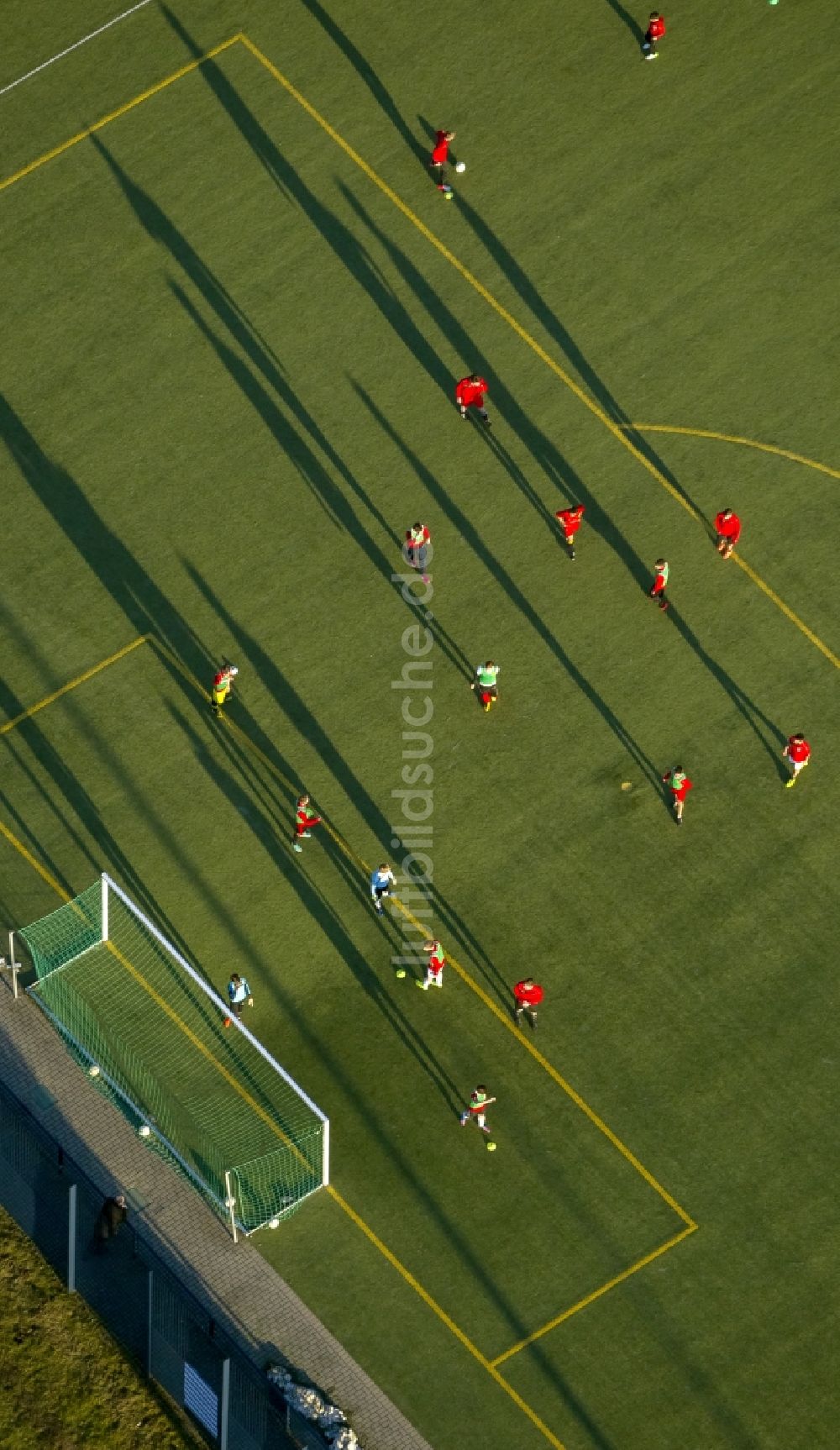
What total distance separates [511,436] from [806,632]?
8.75 m

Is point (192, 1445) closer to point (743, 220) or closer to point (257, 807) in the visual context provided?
point (257, 807)

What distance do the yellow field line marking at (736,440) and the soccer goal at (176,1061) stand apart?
17240mm

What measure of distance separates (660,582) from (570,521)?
2562 mm

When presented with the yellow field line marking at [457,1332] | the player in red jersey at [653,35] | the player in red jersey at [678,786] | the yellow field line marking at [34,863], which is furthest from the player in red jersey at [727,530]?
the yellow field line marking at [457,1332]

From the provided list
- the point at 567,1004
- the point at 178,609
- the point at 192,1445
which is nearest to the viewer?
the point at 192,1445

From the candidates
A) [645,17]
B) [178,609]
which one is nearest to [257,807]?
[178,609]

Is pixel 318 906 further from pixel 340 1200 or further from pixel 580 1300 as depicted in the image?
pixel 580 1300

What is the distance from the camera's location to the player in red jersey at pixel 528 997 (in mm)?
62438

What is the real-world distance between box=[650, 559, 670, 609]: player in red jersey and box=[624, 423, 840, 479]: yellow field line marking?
3.54m

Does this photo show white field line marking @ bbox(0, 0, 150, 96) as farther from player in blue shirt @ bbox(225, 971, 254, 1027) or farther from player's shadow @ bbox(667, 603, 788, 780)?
player in blue shirt @ bbox(225, 971, 254, 1027)

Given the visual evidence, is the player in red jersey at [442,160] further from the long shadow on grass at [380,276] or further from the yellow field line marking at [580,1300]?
the yellow field line marking at [580,1300]

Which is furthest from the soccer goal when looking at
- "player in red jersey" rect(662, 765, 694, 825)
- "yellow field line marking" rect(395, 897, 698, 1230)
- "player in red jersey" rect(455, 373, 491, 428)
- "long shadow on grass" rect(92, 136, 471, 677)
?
"player in red jersey" rect(455, 373, 491, 428)

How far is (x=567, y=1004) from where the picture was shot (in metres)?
63.8

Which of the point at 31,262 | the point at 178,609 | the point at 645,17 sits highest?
the point at 31,262
